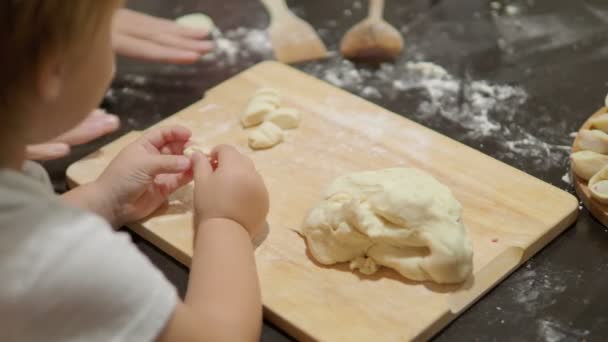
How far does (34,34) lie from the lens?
25.5 inches

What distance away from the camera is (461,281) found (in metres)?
0.94

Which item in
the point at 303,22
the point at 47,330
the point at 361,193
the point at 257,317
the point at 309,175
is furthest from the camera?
the point at 303,22

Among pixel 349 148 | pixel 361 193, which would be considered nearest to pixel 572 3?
pixel 349 148

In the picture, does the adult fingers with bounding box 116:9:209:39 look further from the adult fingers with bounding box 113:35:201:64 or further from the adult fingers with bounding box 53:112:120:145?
the adult fingers with bounding box 53:112:120:145

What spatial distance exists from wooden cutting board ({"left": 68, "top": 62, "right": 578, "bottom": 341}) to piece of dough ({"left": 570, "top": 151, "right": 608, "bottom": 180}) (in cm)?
6

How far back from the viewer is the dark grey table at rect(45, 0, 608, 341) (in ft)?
3.11

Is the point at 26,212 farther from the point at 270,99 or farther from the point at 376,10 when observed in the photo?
the point at 376,10

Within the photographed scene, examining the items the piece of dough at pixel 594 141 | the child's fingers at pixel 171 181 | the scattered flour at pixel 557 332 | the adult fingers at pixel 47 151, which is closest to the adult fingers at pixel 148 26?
the adult fingers at pixel 47 151

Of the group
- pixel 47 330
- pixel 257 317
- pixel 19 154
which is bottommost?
pixel 257 317

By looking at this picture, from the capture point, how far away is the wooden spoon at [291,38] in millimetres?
1480

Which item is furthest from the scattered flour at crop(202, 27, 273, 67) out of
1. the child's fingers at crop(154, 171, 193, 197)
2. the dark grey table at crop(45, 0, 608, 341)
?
the child's fingers at crop(154, 171, 193, 197)

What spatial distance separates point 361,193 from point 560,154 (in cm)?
39

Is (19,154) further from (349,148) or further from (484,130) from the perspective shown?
(484,130)

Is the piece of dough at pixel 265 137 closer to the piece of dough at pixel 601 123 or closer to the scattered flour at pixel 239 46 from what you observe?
the scattered flour at pixel 239 46
